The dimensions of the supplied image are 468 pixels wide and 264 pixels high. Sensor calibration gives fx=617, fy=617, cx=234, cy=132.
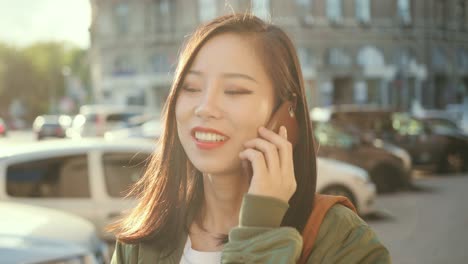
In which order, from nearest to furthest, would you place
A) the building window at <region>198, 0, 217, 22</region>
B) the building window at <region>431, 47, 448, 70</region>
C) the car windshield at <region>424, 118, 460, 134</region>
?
the car windshield at <region>424, 118, 460, 134</region> < the building window at <region>198, 0, 217, 22</region> < the building window at <region>431, 47, 448, 70</region>

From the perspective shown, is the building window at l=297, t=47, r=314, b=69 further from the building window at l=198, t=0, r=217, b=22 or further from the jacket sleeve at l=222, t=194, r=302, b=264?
the jacket sleeve at l=222, t=194, r=302, b=264

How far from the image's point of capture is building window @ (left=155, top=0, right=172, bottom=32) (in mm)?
48062

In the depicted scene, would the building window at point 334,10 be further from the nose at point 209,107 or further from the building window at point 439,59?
the nose at point 209,107

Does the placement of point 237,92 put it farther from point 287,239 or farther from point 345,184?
point 345,184

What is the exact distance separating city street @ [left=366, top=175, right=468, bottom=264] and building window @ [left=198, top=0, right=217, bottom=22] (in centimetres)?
3409

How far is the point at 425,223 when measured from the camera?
32.1 ft

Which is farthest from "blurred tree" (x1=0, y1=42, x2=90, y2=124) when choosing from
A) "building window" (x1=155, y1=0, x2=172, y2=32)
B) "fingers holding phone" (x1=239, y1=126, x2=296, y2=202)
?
"fingers holding phone" (x1=239, y1=126, x2=296, y2=202)

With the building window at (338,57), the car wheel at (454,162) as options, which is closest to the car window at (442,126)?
the car wheel at (454,162)

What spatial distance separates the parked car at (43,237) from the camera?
3.59m

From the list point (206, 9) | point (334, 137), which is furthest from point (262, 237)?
point (206, 9)

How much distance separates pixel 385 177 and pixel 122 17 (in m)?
38.9

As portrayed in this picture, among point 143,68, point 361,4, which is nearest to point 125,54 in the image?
point 143,68

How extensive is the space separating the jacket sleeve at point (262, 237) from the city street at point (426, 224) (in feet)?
20.3

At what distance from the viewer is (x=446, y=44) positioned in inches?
2013
